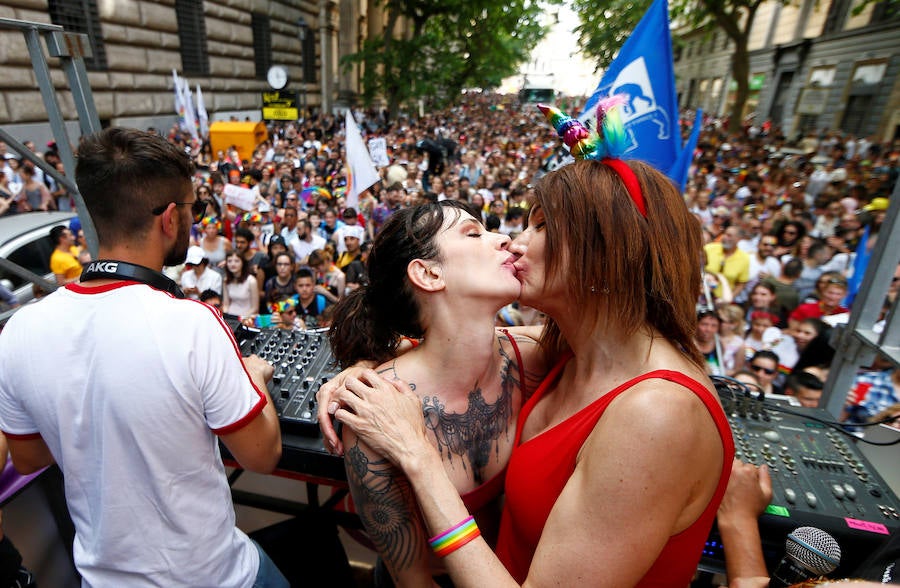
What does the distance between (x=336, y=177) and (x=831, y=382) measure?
13.1 meters

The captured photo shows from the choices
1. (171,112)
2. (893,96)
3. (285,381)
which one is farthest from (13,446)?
(893,96)

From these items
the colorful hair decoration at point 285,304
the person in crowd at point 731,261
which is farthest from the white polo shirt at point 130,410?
the person in crowd at point 731,261

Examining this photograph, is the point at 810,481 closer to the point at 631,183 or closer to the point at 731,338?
the point at 631,183

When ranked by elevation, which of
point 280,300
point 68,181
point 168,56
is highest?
point 168,56

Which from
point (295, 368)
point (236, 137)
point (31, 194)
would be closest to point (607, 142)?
point (295, 368)

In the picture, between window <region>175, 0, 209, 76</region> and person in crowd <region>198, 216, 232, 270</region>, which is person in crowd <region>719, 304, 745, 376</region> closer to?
person in crowd <region>198, 216, 232, 270</region>

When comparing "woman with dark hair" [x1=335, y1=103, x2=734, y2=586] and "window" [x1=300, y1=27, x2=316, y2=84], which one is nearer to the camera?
"woman with dark hair" [x1=335, y1=103, x2=734, y2=586]

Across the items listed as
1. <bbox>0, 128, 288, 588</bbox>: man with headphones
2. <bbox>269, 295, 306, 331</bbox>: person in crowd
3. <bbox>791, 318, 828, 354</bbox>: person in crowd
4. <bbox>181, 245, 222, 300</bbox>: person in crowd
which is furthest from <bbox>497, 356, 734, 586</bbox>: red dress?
<bbox>181, 245, 222, 300</bbox>: person in crowd

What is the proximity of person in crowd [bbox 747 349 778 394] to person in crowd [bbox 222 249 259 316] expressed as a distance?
581 cm

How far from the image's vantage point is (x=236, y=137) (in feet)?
53.3

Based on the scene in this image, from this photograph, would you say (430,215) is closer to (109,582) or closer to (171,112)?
(109,582)

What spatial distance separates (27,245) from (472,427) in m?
7.04

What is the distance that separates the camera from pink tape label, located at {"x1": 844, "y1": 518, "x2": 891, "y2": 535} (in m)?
1.62

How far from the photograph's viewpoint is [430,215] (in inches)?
77.4
